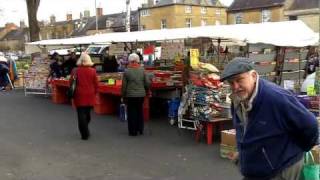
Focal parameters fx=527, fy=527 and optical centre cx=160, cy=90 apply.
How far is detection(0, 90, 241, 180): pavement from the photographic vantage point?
7512 mm

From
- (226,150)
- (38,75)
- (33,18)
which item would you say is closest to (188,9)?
(33,18)

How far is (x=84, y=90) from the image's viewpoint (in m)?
10.0

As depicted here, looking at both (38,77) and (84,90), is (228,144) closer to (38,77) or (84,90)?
(84,90)

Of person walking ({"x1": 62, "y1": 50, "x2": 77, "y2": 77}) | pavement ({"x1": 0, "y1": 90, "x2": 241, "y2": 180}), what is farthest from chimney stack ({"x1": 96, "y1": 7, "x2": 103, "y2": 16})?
pavement ({"x1": 0, "y1": 90, "x2": 241, "y2": 180})

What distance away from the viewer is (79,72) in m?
10.0

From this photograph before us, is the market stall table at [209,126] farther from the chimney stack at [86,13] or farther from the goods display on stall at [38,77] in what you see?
the chimney stack at [86,13]

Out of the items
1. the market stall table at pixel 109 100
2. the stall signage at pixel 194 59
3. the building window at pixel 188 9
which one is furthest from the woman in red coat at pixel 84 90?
the building window at pixel 188 9

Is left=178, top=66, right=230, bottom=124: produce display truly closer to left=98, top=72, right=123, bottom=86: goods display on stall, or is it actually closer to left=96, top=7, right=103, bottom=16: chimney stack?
left=98, top=72, right=123, bottom=86: goods display on stall

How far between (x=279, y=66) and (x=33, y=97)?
10.1 meters

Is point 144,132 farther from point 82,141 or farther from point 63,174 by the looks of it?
point 63,174

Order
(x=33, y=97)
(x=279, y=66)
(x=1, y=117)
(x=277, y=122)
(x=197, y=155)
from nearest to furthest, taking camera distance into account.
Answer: (x=277, y=122), (x=197, y=155), (x=279, y=66), (x=1, y=117), (x=33, y=97)

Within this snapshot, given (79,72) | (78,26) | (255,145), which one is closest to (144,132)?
(79,72)

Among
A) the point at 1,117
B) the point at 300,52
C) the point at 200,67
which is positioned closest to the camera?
the point at 200,67

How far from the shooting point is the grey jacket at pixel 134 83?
10.4m
